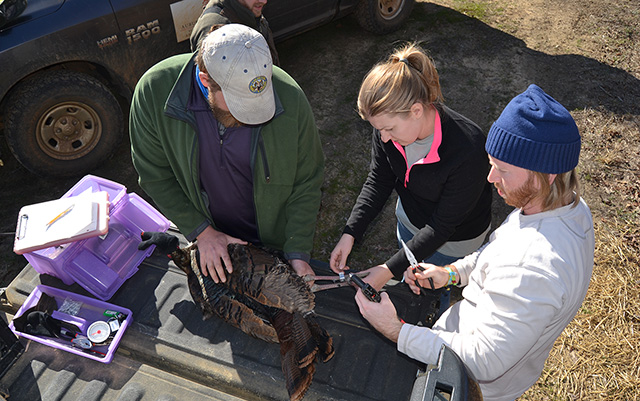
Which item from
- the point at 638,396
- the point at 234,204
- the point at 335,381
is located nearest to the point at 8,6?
the point at 234,204

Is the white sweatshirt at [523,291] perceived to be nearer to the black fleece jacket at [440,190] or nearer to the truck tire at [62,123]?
the black fleece jacket at [440,190]

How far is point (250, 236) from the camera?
10.4 feet

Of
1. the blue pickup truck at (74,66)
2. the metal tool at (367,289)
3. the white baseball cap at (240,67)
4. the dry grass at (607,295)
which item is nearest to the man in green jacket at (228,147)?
the white baseball cap at (240,67)

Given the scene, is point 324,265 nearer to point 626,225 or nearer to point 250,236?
point 250,236

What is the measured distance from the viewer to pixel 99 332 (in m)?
2.98

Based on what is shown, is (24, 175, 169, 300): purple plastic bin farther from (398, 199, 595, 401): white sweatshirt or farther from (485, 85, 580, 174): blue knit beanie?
(485, 85, 580, 174): blue knit beanie

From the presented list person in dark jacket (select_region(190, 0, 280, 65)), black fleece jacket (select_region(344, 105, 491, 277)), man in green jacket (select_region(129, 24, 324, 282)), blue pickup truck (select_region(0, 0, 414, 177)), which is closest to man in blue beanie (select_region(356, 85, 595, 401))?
black fleece jacket (select_region(344, 105, 491, 277))

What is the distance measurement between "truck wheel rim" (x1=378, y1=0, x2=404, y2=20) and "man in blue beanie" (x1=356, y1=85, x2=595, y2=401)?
17.7 feet

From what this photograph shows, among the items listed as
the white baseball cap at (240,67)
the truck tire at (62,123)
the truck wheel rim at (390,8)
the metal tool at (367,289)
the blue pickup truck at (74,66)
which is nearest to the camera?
the white baseball cap at (240,67)

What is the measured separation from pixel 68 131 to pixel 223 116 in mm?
3118

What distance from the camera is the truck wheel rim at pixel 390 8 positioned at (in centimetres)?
691

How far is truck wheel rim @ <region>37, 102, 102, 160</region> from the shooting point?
15.4ft

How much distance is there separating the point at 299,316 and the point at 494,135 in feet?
4.91

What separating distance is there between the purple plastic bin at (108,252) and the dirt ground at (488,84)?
145 centimetres
